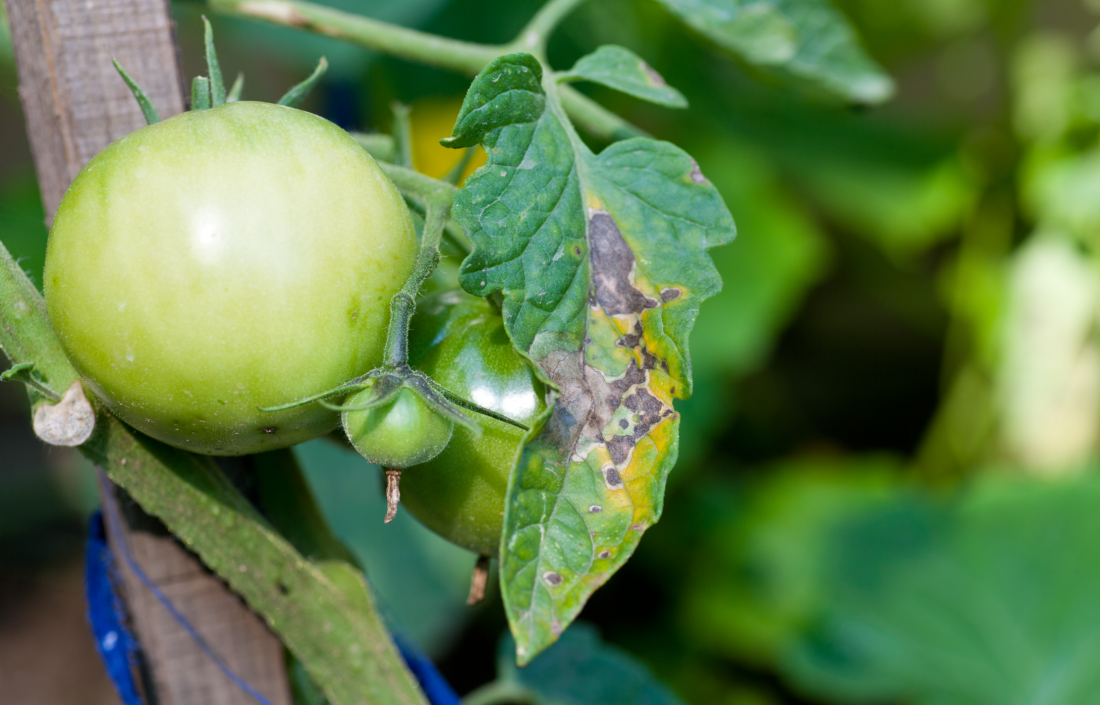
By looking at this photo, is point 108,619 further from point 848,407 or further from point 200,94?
point 848,407

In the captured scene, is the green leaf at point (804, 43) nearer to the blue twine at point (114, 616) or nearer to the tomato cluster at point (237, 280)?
the tomato cluster at point (237, 280)

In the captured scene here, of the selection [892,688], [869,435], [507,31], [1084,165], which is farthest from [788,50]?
[869,435]

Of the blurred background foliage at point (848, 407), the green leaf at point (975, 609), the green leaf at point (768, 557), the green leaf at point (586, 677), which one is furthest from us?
the green leaf at point (768, 557)

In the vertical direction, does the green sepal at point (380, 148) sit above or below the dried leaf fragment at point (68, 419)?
above

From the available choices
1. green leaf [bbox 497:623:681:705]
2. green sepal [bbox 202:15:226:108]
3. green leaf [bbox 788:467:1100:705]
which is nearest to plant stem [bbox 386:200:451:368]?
green sepal [bbox 202:15:226:108]

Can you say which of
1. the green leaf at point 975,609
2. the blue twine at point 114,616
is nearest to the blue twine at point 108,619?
the blue twine at point 114,616

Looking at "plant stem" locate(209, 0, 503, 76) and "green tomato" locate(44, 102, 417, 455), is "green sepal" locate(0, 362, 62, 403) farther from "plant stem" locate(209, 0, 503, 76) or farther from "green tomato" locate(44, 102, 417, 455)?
"plant stem" locate(209, 0, 503, 76)
